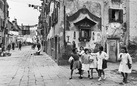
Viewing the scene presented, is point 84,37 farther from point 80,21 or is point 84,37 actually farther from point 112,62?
point 112,62

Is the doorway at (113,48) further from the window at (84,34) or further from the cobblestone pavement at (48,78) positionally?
the cobblestone pavement at (48,78)

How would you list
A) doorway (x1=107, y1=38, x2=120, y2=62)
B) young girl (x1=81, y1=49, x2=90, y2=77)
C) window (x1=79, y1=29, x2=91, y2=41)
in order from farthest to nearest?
doorway (x1=107, y1=38, x2=120, y2=62), window (x1=79, y1=29, x2=91, y2=41), young girl (x1=81, y1=49, x2=90, y2=77)

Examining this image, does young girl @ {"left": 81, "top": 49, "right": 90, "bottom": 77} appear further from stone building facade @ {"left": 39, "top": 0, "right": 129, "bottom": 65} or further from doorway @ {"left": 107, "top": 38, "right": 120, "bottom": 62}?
doorway @ {"left": 107, "top": 38, "right": 120, "bottom": 62}

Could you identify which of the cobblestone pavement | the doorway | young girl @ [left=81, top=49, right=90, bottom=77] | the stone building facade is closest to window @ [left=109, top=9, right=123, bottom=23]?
the stone building facade

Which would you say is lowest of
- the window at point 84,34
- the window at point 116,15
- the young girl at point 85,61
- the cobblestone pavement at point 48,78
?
the cobblestone pavement at point 48,78

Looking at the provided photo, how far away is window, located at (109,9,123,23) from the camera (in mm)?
16723

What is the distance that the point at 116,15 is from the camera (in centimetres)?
1711

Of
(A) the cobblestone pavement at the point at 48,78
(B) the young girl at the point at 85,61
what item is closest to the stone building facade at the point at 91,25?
(A) the cobblestone pavement at the point at 48,78

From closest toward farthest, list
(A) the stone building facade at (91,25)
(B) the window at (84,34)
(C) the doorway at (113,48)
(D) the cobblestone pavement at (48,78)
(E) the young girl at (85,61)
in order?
1. (D) the cobblestone pavement at (48,78)
2. (E) the young girl at (85,61)
3. (A) the stone building facade at (91,25)
4. (B) the window at (84,34)
5. (C) the doorway at (113,48)

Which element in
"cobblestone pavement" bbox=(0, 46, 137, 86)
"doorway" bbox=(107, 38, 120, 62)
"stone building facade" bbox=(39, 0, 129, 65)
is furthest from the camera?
"doorway" bbox=(107, 38, 120, 62)

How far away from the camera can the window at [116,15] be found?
16.7 m

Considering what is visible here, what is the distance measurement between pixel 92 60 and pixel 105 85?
1733 millimetres

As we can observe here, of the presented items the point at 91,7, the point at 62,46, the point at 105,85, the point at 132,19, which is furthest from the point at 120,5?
the point at 105,85

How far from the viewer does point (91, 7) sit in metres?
16.0
